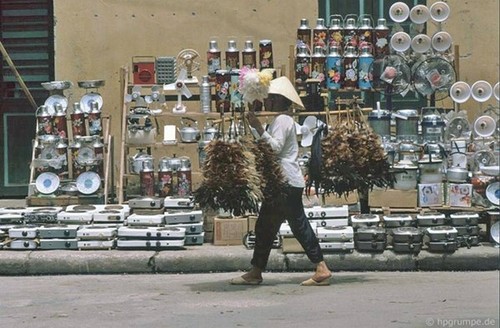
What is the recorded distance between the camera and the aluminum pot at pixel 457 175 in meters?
11.6

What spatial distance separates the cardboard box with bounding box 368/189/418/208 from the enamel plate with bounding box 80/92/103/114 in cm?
339

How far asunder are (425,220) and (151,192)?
3066 millimetres

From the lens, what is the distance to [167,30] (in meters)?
13.9

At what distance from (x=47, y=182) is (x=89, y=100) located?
3.70 feet

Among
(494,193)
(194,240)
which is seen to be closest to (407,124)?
(494,193)

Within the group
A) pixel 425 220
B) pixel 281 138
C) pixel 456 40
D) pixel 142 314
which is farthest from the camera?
pixel 456 40

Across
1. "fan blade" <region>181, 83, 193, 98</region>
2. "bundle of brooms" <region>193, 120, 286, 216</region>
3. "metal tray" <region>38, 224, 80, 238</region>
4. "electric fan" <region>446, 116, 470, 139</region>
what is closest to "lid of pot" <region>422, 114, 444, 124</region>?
"electric fan" <region>446, 116, 470, 139</region>

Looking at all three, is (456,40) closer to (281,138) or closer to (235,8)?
(235,8)

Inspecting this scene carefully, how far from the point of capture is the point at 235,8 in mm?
13945

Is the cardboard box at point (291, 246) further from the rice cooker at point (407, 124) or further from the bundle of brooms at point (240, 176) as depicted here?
the rice cooker at point (407, 124)

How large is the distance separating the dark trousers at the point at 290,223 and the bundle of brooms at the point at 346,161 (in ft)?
1.46

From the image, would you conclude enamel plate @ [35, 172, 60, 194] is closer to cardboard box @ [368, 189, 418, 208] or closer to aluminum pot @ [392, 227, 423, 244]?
cardboard box @ [368, 189, 418, 208]

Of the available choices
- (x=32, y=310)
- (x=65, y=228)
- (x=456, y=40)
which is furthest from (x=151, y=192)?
(x=456, y=40)

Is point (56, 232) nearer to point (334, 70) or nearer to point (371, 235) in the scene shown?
point (371, 235)
